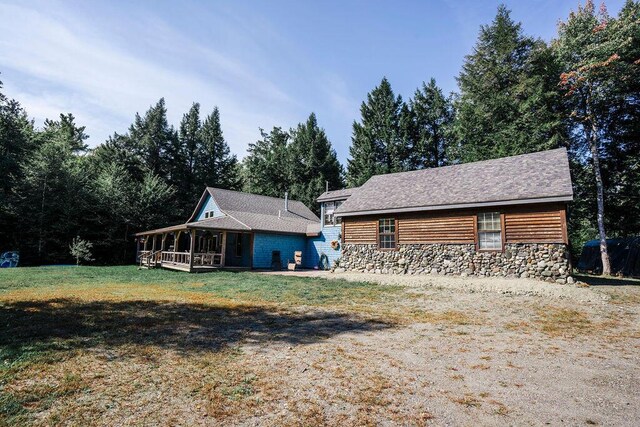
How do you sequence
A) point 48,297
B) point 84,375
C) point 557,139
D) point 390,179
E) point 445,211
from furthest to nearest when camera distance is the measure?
1. point 557,139
2. point 390,179
3. point 445,211
4. point 48,297
5. point 84,375

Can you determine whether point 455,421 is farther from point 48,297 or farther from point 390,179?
point 390,179

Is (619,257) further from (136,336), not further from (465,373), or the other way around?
(136,336)

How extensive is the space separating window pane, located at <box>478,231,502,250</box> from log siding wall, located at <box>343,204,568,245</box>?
24cm

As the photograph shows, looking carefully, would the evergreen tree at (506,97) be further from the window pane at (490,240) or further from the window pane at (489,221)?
the window pane at (490,240)

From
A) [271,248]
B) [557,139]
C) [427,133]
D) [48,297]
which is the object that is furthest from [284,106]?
[427,133]

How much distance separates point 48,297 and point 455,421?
10.4m

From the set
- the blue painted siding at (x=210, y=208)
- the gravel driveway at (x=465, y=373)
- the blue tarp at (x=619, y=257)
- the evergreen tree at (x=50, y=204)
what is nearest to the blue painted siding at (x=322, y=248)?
the blue painted siding at (x=210, y=208)

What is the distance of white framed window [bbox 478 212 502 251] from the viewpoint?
44.0 feet

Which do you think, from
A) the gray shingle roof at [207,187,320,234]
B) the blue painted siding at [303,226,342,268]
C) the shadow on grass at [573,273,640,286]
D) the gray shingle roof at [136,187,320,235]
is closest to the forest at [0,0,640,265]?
the shadow on grass at [573,273,640,286]

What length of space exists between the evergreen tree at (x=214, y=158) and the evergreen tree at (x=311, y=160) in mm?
8370

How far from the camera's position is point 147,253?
23.3 meters

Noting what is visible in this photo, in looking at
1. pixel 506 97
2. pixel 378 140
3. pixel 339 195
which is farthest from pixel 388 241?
pixel 378 140

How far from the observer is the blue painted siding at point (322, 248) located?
886 inches

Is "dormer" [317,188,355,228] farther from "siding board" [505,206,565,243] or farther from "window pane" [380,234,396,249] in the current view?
"siding board" [505,206,565,243]
